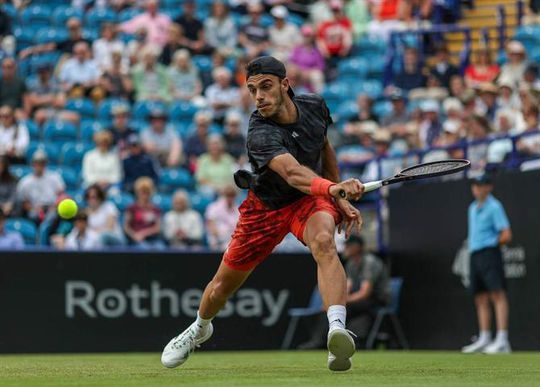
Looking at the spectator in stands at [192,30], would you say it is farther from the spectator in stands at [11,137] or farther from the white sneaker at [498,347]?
the white sneaker at [498,347]

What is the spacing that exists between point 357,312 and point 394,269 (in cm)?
123

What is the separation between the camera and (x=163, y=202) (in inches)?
693

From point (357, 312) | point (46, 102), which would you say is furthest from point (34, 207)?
→ point (357, 312)

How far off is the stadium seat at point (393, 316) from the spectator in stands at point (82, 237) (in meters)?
3.70

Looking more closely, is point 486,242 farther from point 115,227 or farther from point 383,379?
point 383,379

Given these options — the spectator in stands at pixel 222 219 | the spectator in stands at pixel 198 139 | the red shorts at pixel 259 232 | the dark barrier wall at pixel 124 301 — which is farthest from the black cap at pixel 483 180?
the red shorts at pixel 259 232

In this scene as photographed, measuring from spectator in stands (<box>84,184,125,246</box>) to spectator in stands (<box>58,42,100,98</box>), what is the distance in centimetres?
369

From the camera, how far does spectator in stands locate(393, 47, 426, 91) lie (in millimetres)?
20641

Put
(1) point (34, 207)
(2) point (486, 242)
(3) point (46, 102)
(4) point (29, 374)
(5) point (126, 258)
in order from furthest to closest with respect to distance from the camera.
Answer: (3) point (46, 102) < (1) point (34, 207) < (5) point (126, 258) < (2) point (486, 242) < (4) point (29, 374)

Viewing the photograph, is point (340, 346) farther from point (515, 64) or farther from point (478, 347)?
point (515, 64)

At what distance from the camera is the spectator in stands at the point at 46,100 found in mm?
18797

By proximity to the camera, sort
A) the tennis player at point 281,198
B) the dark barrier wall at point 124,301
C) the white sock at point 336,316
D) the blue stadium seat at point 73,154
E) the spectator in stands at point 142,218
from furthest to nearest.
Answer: the blue stadium seat at point 73,154 → the spectator in stands at point 142,218 → the dark barrier wall at point 124,301 → the tennis player at point 281,198 → the white sock at point 336,316

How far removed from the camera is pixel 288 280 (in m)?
16.3

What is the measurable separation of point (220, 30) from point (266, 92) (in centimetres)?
1300
